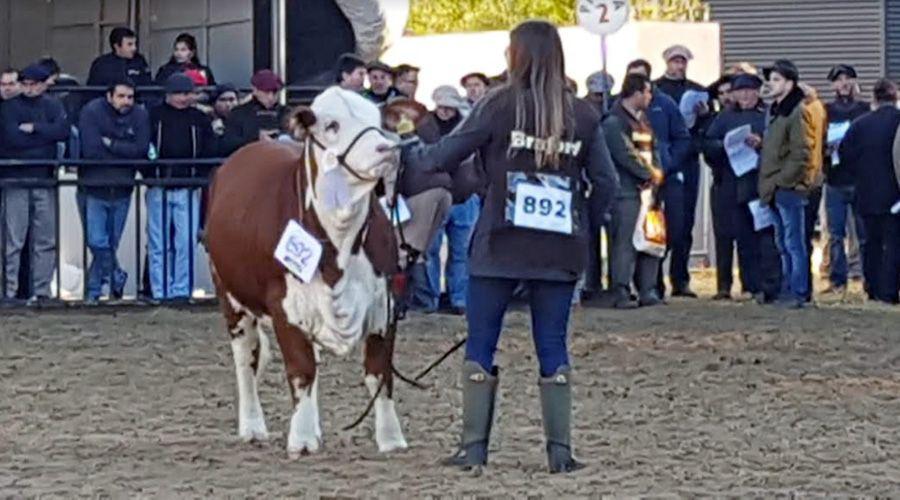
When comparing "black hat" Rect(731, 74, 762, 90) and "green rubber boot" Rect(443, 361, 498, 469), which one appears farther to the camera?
"black hat" Rect(731, 74, 762, 90)

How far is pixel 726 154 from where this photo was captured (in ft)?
63.0

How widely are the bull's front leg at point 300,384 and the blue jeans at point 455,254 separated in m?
7.56

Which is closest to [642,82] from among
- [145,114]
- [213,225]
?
[145,114]

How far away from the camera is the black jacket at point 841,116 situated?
2011cm

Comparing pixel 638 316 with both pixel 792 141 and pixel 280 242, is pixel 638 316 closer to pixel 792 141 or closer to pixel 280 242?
pixel 792 141

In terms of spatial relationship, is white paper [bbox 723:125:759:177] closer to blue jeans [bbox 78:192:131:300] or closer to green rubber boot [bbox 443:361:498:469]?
blue jeans [bbox 78:192:131:300]

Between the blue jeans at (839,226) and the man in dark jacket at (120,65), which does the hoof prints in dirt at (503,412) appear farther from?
the blue jeans at (839,226)

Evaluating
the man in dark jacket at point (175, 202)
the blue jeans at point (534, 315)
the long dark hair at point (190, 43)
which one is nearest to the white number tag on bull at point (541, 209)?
the blue jeans at point (534, 315)

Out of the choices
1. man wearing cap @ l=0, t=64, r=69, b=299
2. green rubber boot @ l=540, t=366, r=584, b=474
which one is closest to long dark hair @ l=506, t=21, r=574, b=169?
green rubber boot @ l=540, t=366, r=584, b=474

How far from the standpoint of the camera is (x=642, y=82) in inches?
723

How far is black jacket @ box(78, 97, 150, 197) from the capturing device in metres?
18.1

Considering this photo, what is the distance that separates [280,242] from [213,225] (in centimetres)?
91

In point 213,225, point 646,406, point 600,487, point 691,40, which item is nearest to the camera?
point 600,487

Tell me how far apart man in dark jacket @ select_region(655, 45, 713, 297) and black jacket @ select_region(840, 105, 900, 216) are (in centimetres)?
131
